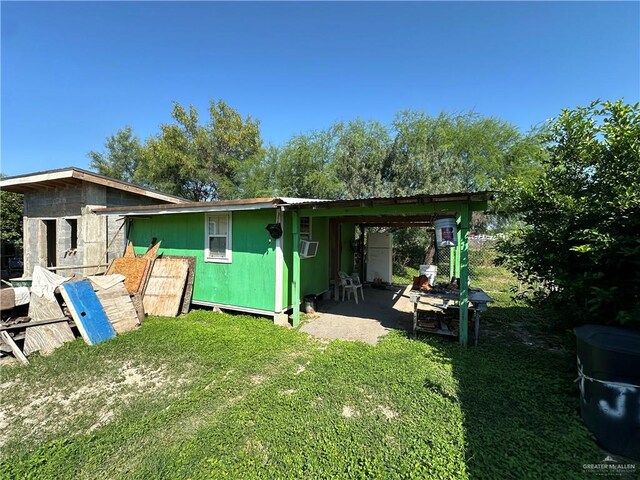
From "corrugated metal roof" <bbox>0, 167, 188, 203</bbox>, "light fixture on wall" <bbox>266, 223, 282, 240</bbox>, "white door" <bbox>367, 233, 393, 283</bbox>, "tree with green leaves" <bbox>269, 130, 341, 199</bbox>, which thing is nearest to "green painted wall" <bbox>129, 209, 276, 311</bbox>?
"light fixture on wall" <bbox>266, 223, 282, 240</bbox>

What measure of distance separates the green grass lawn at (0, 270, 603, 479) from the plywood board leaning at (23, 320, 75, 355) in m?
0.22

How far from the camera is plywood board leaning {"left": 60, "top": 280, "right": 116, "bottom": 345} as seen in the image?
4.43m

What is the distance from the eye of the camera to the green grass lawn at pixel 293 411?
2.07m

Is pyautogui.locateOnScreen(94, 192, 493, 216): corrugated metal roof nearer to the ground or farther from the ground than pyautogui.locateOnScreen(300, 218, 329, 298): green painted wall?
farther from the ground

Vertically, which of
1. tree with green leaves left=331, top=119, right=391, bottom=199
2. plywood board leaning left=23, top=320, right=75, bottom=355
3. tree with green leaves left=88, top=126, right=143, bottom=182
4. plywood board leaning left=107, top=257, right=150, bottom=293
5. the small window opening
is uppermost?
tree with green leaves left=88, top=126, right=143, bottom=182

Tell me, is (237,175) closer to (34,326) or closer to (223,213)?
(223,213)

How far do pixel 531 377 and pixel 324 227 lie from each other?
5.30m

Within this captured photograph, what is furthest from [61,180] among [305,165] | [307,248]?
[305,165]

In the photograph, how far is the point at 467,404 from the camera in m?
2.79

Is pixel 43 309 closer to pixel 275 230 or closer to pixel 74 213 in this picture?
pixel 74 213

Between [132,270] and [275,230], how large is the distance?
3793mm

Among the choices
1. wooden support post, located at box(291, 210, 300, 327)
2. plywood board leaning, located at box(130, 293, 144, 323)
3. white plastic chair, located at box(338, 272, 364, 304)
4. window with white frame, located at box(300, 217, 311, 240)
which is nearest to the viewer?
wooden support post, located at box(291, 210, 300, 327)

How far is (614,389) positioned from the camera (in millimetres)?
2191

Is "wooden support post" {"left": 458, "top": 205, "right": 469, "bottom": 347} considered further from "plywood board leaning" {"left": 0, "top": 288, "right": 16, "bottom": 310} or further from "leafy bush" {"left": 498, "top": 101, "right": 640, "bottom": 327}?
"plywood board leaning" {"left": 0, "top": 288, "right": 16, "bottom": 310}
